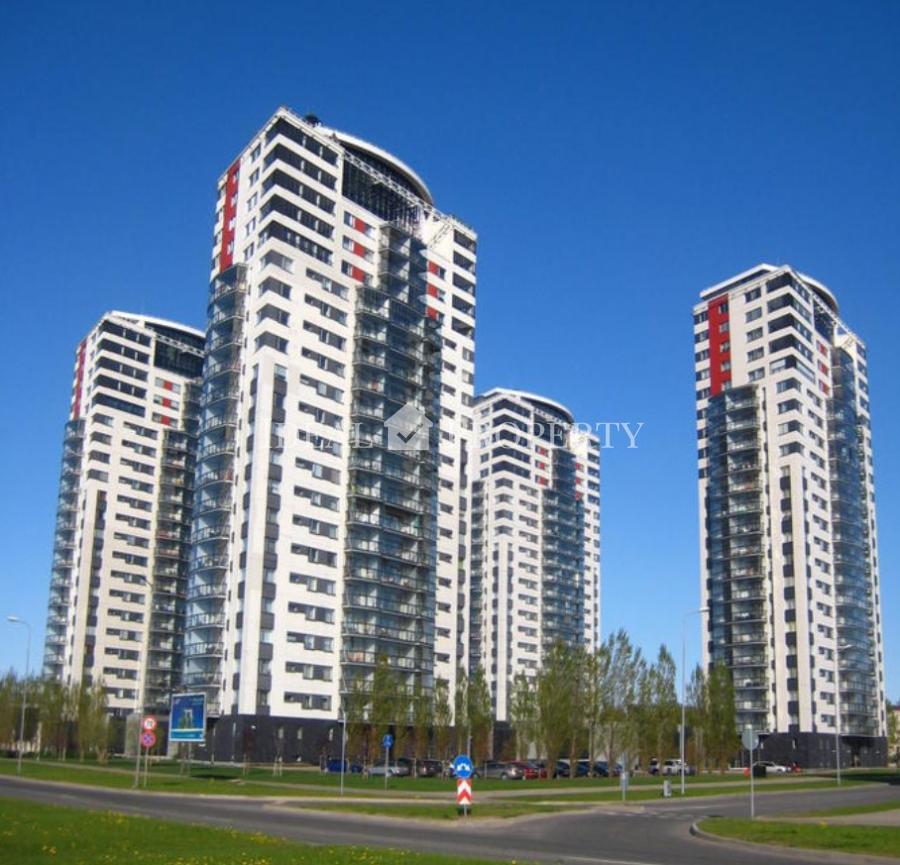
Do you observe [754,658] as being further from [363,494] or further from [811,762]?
[363,494]

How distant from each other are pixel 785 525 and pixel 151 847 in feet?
394

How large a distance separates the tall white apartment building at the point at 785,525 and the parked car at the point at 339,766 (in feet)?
185

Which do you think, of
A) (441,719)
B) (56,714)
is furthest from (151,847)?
(56,714)

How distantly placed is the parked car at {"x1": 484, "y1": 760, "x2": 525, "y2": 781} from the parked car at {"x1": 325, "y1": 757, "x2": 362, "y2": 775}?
38.5 feet

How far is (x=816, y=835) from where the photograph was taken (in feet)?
108

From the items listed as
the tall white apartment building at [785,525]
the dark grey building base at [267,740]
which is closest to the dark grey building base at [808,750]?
the tall white apartment building at [785,525]

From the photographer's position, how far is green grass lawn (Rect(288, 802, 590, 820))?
4325cm

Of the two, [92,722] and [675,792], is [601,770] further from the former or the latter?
[92,722]

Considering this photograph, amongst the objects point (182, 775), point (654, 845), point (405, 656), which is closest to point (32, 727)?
point (405, 656)

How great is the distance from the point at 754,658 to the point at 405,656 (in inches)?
1848

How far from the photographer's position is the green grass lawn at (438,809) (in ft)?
142

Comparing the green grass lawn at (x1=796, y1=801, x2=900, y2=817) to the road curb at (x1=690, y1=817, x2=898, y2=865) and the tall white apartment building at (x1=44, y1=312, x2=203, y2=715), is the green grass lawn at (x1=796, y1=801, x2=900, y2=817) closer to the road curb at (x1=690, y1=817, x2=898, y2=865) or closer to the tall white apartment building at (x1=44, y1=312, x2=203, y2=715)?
the road curb at (x1=690, y1=817, x2=898, y2=865)

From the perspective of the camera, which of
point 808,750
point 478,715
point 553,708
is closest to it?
point 553,708

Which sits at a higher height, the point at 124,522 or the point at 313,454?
the point at 313,454
